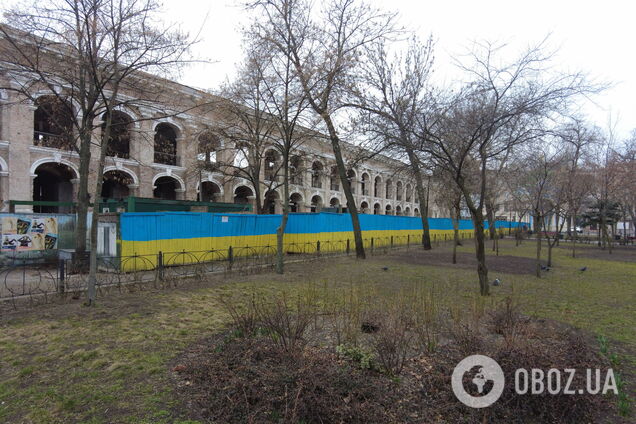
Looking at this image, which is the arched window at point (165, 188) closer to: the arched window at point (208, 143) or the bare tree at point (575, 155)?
the arched window at point (208, 143)

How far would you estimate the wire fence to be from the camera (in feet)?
27.2

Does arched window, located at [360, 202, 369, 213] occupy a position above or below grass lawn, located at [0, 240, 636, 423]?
above

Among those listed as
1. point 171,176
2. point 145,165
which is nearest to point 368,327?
point 145,165

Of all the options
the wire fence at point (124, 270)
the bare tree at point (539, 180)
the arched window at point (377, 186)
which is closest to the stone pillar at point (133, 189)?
the wire fence at point (124, 270)

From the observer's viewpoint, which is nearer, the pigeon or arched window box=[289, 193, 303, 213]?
the pigeon

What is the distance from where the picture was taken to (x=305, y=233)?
63.6ft

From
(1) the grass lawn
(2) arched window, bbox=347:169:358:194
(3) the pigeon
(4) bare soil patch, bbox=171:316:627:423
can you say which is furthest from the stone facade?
(4) bare soil patch, bbox=171:316:627:423

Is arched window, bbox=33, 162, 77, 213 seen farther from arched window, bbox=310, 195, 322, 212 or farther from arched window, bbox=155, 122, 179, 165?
arched window, bbox=310, 195, 322, 212

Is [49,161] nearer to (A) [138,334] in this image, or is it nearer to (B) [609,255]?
(A) [138,334]

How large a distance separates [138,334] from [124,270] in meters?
7.76

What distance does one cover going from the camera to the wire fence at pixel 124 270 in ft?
27.2

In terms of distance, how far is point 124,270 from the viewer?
39.5ft

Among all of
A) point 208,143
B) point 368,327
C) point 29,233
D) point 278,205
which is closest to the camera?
point 368,327

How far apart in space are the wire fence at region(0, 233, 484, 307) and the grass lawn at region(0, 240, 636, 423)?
77 cm
